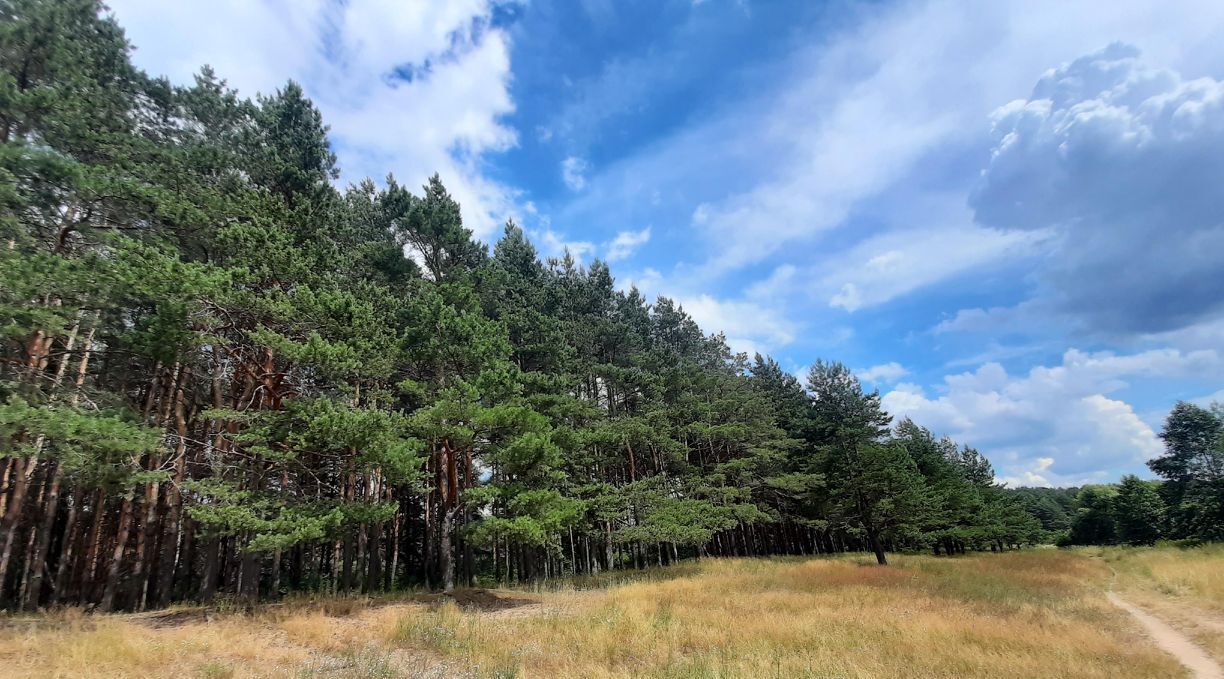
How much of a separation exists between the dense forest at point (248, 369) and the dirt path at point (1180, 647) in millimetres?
12559

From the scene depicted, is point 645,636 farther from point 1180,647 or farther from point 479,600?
point 1180,647

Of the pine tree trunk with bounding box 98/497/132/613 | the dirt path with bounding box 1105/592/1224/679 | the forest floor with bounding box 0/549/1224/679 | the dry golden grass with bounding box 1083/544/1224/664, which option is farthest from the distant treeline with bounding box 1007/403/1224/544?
the pine tree trunk with bounding box 98/497/132/613

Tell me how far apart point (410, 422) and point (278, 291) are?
17.1 feet

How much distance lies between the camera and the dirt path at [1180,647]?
8720 mm

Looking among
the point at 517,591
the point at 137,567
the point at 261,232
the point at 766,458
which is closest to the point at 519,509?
the point at 517,591

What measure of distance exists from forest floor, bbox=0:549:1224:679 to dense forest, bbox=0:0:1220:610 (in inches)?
91.3

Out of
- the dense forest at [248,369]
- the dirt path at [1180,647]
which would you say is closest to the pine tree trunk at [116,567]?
the dense forest at [248,369]

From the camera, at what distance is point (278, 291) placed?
523 inches

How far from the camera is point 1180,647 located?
10.5 metres

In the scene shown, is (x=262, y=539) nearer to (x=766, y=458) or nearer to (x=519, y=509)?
(x=519, y=509)

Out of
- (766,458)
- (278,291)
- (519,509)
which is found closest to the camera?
(278,291)

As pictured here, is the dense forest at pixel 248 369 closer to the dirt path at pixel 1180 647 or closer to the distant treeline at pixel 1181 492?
the dirt path at pixel 1180 647

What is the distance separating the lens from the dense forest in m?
11.7

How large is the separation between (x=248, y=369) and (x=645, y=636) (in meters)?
13.2
